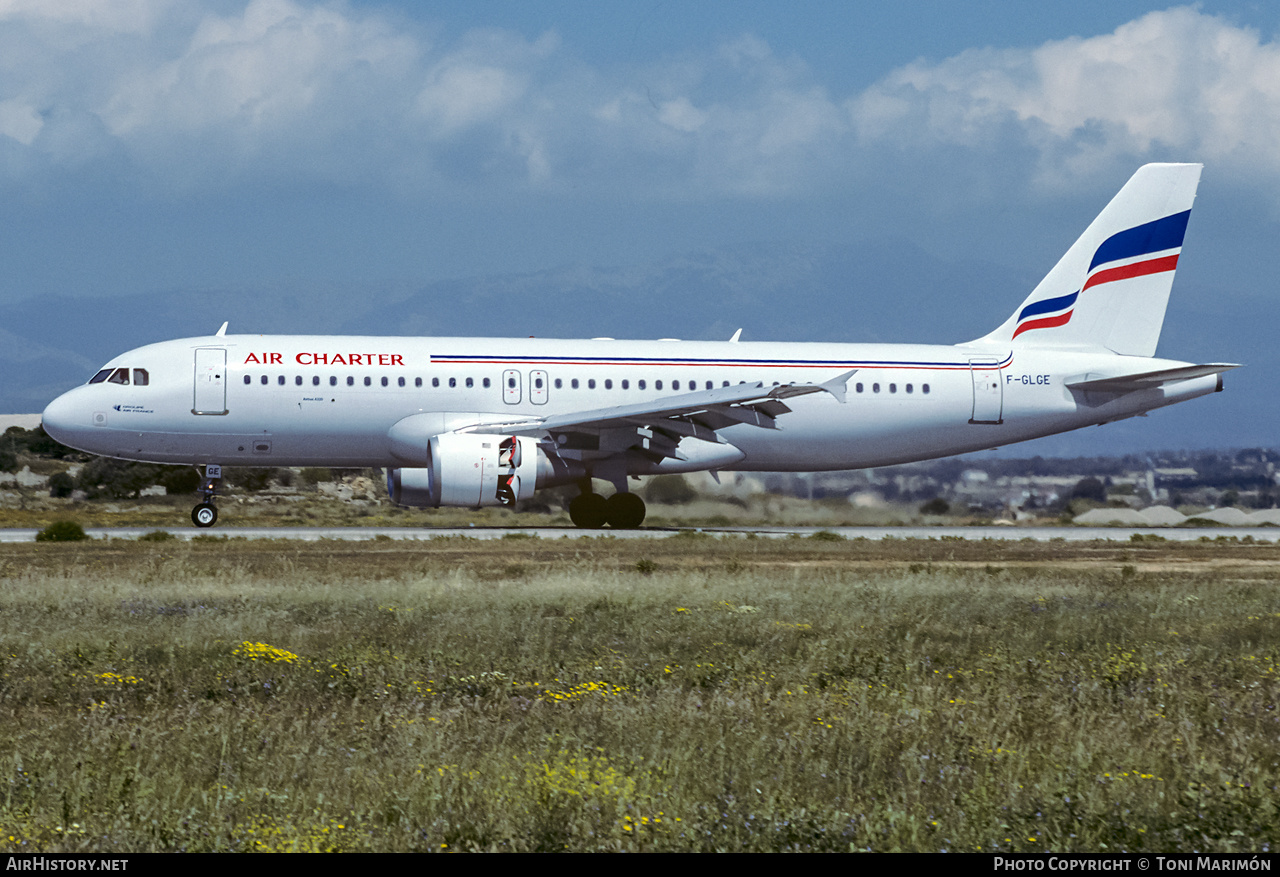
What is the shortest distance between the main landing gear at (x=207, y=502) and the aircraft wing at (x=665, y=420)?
6016 millimetres

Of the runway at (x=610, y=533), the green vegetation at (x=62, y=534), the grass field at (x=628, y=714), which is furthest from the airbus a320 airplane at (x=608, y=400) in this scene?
the grass field at (x=628, y=714)

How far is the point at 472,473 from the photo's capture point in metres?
26.5

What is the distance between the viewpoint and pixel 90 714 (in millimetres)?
8836

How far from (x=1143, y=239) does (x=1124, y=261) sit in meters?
0.80

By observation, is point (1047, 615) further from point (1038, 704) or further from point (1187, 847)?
point (1187, 847)

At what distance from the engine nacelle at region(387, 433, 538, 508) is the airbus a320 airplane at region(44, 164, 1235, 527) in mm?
41

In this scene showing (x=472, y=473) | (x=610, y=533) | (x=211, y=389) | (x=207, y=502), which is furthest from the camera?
(x=207, y=502)

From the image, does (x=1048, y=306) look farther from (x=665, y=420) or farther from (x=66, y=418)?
(x=66, y=418)

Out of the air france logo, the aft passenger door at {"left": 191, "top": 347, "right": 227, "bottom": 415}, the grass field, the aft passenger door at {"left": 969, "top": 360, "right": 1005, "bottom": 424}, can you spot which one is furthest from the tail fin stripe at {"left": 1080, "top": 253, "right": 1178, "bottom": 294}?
the aft passenger door at {"left": 191, "top": 347, "right": 227, "bottom": 415}

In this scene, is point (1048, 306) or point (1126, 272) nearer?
point (1048, 306)

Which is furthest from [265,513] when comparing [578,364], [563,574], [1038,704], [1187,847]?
[1187,847]

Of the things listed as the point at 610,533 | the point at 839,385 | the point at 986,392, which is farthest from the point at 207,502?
the point at 986,392
